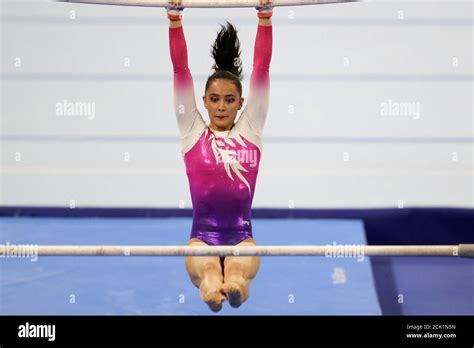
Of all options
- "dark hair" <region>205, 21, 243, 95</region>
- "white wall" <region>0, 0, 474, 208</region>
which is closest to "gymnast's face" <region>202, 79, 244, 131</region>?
"dark hair" <region>205, 21, 243, 95</region>

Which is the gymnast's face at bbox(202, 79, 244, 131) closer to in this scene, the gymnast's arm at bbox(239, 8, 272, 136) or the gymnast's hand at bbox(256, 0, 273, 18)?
the gymnast's arm at bbox(239, 8, 272, 136)

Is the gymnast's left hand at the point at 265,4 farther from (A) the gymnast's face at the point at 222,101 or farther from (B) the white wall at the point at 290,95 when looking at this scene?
(B) the white wall at the point at 290,95

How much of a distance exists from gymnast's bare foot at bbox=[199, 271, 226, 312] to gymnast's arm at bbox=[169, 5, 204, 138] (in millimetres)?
Result: 712

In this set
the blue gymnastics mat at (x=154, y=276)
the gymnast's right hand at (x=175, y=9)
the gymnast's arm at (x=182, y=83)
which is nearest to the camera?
the gymnast's right hand at (x=175, y=9)

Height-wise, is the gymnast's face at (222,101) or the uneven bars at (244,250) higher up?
the gymnast's face at (222,101)

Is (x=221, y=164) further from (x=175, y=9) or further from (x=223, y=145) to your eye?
(x=175, y=9)

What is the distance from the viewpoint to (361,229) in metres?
5.56

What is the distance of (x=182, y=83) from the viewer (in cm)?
326

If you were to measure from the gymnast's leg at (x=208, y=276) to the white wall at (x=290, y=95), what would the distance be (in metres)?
2.38

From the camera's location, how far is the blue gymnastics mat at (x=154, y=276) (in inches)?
172

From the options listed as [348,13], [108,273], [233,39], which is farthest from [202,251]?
[348,13]

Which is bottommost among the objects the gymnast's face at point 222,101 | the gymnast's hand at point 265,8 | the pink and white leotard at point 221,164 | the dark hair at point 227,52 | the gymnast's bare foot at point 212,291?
the gymnast's bare foot at point 212,291

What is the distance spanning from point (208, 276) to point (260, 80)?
2.94 feet

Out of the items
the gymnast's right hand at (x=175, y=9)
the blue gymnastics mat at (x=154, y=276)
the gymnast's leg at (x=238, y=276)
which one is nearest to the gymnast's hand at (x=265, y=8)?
the gymnast's right hand at (x=175, y=9)
